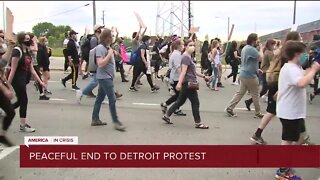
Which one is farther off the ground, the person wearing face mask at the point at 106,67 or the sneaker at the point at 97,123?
the person wearing face mask at the point at 106,67

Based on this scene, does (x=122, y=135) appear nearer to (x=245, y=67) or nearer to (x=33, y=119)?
(x=33, y=119)

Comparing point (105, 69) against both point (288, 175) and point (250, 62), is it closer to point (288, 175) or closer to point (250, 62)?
point (250, 62)

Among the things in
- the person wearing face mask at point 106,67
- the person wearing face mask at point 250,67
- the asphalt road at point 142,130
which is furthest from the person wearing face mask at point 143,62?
the person wearing face mask at point 106,67

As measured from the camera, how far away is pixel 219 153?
3.80 meters

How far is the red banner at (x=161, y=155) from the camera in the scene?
12.4ft

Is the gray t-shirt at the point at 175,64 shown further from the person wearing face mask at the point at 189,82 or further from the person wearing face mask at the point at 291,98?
the person wearing face mask at the point at 291,98

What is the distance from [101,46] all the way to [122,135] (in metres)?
1.50

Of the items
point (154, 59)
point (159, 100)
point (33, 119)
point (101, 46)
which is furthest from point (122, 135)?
point (154, 59)

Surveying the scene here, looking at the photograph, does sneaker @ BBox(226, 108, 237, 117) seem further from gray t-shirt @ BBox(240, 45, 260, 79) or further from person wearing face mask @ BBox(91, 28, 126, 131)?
person wearing face mask @ BBox(91, 28, 126, 131)

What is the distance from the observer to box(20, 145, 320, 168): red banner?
3.78 metres

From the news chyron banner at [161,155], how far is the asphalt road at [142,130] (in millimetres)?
900

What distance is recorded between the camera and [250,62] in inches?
315

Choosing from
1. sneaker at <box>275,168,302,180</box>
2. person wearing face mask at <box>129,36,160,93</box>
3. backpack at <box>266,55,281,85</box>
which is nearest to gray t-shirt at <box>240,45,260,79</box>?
backpack at <box>266,55,281,85</box>

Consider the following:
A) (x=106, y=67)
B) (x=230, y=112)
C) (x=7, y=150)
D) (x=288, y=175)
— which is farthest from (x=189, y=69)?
(x=7, y=150)
